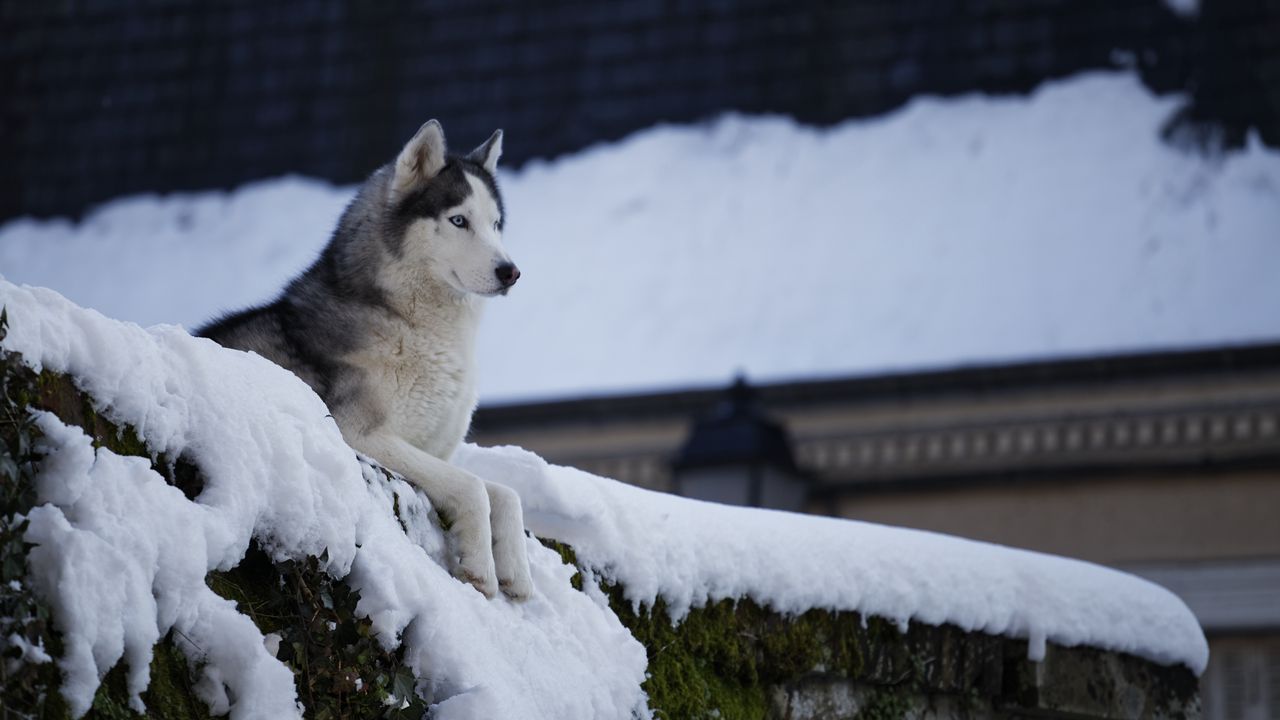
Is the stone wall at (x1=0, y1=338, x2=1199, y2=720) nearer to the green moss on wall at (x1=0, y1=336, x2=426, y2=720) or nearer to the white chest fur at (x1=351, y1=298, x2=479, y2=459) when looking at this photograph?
the green moss on wall at (x1=0, y1=336, x2=426, y2=720)

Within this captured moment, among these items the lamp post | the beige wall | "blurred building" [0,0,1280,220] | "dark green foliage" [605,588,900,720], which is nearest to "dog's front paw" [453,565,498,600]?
"dark green foliage" [605,588,900,720]

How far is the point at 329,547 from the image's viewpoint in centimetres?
291

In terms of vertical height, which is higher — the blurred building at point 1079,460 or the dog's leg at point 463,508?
the blurred building at point 1079,460

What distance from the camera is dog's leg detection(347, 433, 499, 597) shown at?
3318 millimetres

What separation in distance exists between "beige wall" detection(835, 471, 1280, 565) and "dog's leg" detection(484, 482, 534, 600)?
6614 mm

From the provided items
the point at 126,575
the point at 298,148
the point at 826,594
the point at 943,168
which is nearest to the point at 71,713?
the point at 126,575

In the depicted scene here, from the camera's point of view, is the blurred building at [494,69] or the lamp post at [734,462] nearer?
the lamp post at [734,462]

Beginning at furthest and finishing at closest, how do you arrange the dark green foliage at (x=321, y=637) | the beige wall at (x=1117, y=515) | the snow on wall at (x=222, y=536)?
the beige wall at (x=1117, y=515), the dark green foliage at (x=321, y=637), the snow on wall at (x=222, y=536)

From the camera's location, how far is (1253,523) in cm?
941

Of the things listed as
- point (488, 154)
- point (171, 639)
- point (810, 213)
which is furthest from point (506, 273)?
point (810, 213)

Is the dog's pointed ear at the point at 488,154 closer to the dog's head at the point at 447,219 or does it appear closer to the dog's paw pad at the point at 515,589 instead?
the dog's head at the point at 447,219

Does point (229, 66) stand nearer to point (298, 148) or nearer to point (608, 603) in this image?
point (298, 148)

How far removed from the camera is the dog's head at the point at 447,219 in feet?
12.1

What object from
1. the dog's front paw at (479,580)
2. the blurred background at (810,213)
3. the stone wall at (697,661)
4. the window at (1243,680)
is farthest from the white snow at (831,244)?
the dog's front paw at (479,580)
